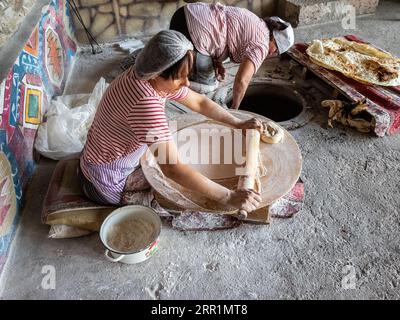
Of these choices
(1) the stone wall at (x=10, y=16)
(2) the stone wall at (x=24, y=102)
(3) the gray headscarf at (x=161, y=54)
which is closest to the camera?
(3) the gray headscarf at (x=161, y=54)

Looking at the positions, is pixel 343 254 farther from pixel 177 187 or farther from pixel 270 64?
pixel 270 64

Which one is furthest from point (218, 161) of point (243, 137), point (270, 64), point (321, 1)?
point (321, 1)

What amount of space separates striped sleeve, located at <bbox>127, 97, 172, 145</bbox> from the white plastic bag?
1311 mm

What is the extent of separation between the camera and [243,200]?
194cm

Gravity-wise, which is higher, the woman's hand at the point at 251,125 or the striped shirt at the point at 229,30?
the striped shirt at the point at 229,30

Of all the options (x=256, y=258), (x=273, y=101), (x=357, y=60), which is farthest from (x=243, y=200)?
(x=357, y=60)

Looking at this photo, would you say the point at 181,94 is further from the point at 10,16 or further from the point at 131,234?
the point at 10,16

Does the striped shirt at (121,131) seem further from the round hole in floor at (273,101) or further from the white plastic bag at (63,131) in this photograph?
the round hole in floor at (273,101)

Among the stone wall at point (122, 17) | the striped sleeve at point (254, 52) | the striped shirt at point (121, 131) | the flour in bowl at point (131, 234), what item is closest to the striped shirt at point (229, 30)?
the striped sleeve at point (254, 52)

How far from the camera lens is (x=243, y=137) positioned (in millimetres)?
2479

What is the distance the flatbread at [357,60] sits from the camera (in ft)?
11.1

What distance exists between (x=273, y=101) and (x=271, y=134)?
1.50 meters

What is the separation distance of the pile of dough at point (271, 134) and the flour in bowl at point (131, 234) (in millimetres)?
967

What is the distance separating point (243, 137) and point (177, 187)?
59cm
